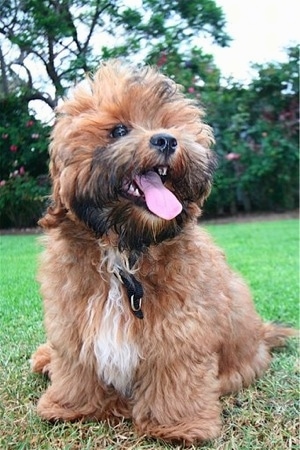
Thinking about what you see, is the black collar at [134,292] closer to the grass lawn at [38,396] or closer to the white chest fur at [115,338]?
the white chest fur at [115,338]

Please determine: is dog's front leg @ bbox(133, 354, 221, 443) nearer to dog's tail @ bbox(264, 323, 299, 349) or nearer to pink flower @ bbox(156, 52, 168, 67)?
dog's tail @ bbox(264, 323, 299, 349)

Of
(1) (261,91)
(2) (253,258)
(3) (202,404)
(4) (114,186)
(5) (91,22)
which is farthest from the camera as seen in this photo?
(2) (253,258)

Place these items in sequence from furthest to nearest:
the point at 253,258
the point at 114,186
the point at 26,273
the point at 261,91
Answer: the point at 253,258, the point at 261,91, the point at 26,273, the point at 114,186

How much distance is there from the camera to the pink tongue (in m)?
1.29

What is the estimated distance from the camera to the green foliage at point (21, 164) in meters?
1.31

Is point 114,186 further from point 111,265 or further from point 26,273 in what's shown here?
point 26,273

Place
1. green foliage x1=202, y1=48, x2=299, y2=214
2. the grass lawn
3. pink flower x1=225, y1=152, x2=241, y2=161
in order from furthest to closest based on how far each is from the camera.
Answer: pink flower x1=225, y1=152, x2=241, y2=161 → green foliage x1=202, y1=48, x2=299, y2=214 → the grass lawn

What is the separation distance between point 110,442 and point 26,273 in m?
0.47

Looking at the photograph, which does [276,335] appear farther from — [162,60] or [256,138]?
[162,60]

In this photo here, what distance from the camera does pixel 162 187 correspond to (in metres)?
1.30

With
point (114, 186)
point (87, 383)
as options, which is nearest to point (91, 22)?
point (114, 186)

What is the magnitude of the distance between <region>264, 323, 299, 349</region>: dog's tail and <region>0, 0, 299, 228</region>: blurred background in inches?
18.7

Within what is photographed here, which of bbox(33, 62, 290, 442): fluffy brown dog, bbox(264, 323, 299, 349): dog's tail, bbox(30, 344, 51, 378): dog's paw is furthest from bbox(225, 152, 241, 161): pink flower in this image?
bbox(30, 344, 51, 378): dog's paw

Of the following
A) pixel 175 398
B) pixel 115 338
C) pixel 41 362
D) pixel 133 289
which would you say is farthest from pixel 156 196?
pixel 41 362
